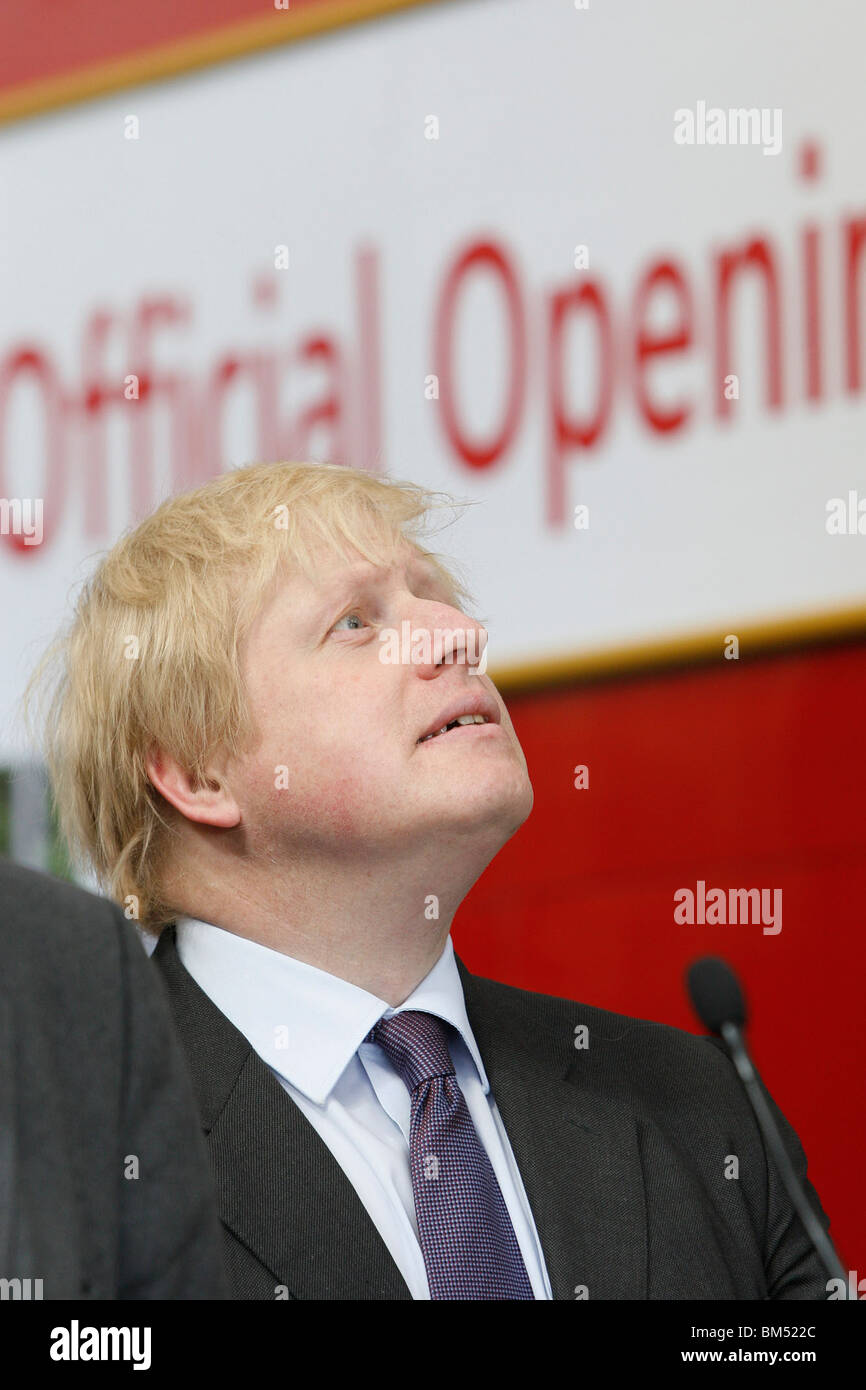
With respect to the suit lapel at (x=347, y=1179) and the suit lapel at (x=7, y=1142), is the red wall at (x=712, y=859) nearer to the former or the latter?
the suit lapel at (x=347, y=1179)

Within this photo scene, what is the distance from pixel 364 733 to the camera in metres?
1.36

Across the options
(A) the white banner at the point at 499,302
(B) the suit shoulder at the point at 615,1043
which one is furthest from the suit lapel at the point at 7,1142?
(A) the white banner at the point at 499,302

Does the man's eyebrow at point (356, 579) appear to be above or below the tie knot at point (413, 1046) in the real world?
above

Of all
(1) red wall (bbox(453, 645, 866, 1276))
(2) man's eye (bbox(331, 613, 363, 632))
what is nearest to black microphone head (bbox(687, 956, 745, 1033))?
(2) man's eye (bbox(331, 613, 363, 632))

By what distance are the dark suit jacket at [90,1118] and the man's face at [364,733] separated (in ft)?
1.90

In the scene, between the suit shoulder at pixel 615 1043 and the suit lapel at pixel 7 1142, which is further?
the suit shoulder at pixel 615 1043

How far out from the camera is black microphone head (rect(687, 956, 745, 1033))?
1.15m

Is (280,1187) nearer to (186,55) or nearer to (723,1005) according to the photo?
(723,1005)

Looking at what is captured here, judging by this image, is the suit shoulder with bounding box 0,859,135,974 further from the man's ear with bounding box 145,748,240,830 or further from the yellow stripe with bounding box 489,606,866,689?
the yellow stripe with bounding box 489,606,866,689

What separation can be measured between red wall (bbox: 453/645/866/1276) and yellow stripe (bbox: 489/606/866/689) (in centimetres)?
2

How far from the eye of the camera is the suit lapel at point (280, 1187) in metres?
1.21

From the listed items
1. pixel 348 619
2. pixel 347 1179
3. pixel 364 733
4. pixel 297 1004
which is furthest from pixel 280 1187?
pixel 348 619

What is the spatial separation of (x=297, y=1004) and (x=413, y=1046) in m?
0.10

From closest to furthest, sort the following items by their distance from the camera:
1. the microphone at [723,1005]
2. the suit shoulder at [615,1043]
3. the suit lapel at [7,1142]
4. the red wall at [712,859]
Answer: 1. the suit lapel at [7,1142]
2. the microphone at [723,1005]
3. the suit shoulder at [615,1043]
4. the red wall at [712,859]
